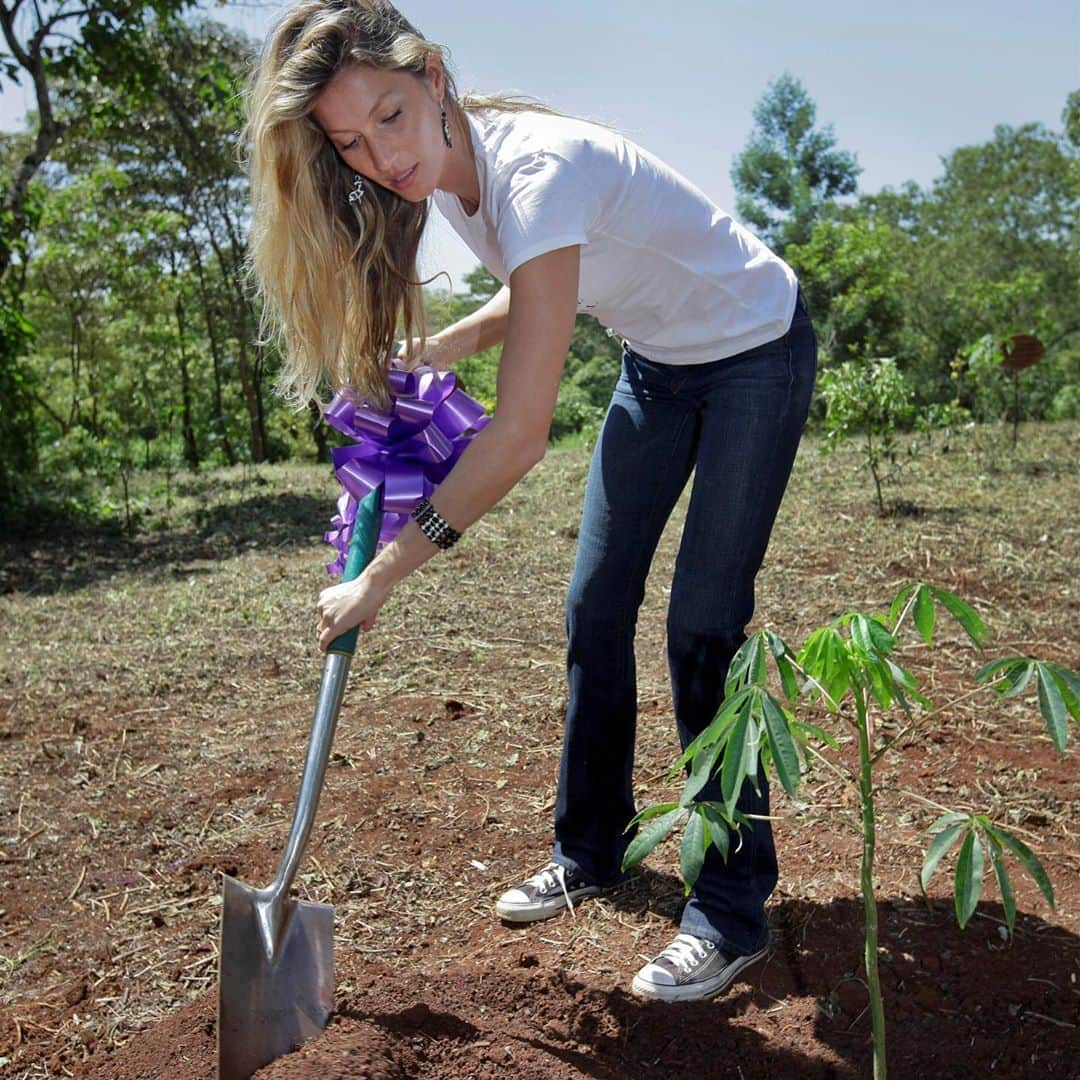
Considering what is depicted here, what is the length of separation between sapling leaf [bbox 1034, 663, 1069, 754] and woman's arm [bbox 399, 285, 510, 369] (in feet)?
3.74

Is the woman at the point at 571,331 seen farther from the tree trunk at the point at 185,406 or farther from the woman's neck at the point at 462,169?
the tree trunk at the point at 185,406

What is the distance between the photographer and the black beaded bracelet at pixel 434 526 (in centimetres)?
161

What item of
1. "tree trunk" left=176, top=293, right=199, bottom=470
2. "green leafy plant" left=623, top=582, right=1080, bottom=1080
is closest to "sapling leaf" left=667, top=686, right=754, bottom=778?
"green leafy plant" left=623, top=582, right=1080, bottom=1080

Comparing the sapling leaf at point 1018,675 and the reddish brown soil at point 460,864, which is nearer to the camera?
the sapling leaf at point 1018,675

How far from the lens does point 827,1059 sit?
1737 mm

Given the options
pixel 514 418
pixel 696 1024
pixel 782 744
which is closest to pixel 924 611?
pixel 782 744

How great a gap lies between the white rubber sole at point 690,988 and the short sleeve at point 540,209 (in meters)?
1.13

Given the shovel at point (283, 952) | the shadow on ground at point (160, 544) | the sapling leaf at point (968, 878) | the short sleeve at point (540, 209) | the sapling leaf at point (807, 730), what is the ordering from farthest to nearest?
the shadow on ground at point (160, 544)
the shovel at point (283, 952)
the short sleeve at point (540, 209)
the sapling leaf at point (807, 730)
the sapling leaf at point (968, 878)

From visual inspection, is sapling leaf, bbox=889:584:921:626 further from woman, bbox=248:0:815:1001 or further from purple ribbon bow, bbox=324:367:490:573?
purple ribbon bow, bbox=324:367:490:573

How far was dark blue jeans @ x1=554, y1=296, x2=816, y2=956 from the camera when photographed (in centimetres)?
183

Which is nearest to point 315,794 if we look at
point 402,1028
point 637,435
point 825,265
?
point 402,1028

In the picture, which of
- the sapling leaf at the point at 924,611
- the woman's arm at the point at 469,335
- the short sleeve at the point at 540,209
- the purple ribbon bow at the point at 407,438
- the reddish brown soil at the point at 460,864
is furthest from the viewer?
the woman's arm at the point at 469,335

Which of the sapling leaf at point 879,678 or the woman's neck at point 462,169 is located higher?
the woman's neck at point 462,169

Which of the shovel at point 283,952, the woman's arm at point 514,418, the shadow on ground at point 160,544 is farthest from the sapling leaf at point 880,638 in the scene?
the shadow on ground at point 160,544
